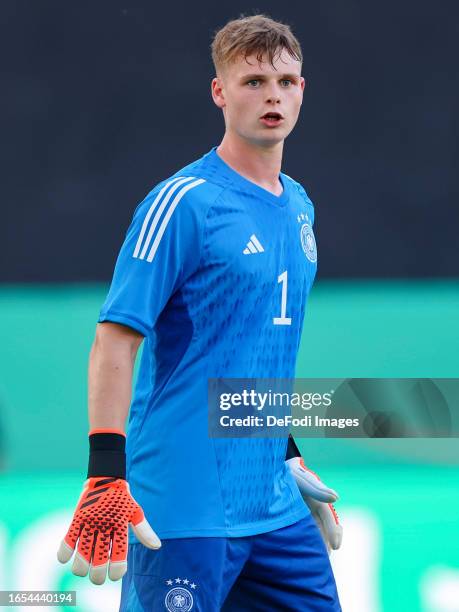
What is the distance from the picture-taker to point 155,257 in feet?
8.29

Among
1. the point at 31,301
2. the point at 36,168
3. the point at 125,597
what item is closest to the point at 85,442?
the point at 31,301

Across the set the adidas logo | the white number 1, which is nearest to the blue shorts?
the white number 1

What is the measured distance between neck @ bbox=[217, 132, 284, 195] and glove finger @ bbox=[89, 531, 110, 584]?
0.83 m

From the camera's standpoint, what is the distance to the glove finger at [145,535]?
7.97ft

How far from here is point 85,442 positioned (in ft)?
15.9

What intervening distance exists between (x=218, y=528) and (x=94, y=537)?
0.30 m

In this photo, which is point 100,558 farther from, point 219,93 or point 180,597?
point 219,93

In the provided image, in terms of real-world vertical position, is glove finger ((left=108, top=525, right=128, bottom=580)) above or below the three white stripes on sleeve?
below

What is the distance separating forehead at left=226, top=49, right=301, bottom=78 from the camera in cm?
276

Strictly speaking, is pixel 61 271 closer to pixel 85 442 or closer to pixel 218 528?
pixel 85 442

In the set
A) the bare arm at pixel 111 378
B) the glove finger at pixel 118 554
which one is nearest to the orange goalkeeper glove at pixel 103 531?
the glove finger at pixel 118 554

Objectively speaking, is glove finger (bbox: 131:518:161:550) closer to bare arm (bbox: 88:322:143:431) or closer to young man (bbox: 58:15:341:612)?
young man (bbox: 58:15:341:612)

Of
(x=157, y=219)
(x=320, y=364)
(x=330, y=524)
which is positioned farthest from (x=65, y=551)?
(x=320, y=364)

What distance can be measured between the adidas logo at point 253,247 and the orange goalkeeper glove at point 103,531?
53cm
